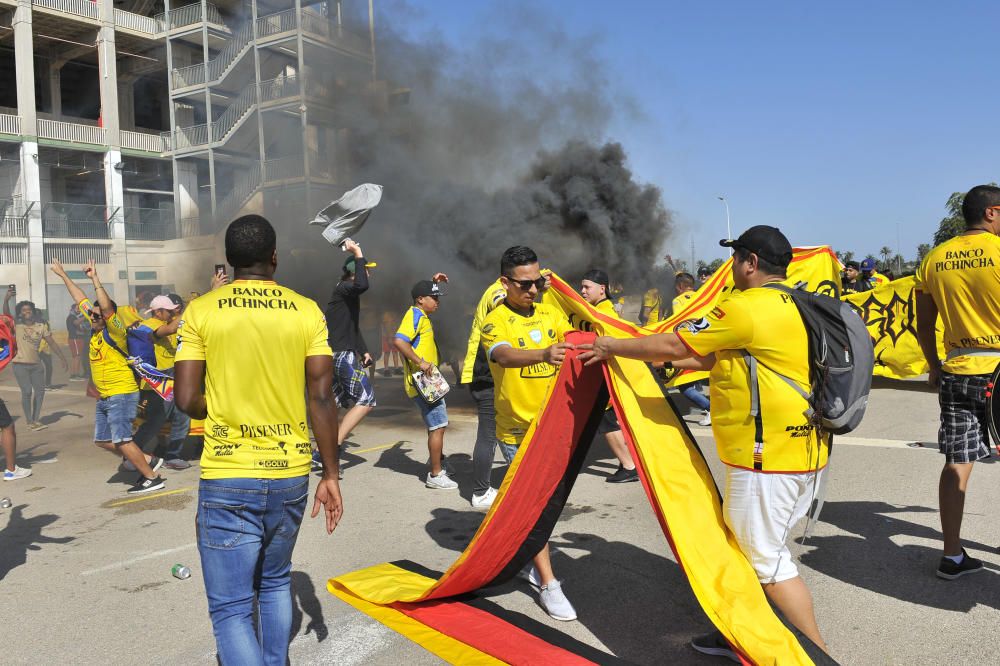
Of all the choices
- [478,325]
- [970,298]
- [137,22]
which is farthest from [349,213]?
[137,22]

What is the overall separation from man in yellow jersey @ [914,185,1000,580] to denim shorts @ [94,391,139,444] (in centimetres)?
594

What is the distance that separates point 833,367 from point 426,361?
4013 mm

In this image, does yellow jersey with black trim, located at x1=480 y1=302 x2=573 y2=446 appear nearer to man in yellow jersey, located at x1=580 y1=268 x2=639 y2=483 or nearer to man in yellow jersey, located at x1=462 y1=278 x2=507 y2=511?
man in yellow jersey, located at x1=462 y1=278 x2=507 y2=511

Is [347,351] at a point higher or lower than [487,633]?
higher

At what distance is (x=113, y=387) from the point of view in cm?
632

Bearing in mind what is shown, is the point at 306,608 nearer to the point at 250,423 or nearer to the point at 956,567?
the point at 250,423

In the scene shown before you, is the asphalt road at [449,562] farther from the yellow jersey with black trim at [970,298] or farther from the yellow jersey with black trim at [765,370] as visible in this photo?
the yellow jersey with black trim at [970,298]

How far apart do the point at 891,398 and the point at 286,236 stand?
12.5 metres

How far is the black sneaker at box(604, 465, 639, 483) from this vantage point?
6012 millimetres

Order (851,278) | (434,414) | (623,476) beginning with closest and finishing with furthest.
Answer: (623,476)
(434,414)
(851,278)

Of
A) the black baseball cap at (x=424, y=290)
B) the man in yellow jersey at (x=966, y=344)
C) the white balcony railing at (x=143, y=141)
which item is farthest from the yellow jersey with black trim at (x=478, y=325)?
the white balcony railing at (x=143, y=141)

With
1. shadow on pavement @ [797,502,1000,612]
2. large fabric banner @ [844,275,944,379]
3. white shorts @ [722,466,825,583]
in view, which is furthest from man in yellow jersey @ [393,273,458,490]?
large fabric banner @ [844,275,944,379]

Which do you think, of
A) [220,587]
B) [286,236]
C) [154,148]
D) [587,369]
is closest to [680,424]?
[587,369]

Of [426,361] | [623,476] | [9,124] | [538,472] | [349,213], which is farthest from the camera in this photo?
[9,124]
